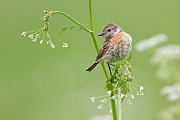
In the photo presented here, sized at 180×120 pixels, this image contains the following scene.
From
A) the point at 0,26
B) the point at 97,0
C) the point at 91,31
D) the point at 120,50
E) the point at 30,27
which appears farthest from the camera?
the point at 97,0

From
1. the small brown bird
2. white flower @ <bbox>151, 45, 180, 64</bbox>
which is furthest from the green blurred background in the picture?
the small brown bird

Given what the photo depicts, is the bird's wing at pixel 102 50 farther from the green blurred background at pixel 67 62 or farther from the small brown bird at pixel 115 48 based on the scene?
the green blurred background at pixel 67 62

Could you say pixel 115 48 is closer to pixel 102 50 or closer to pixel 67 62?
pixel 102 50

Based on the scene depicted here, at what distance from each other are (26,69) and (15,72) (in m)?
0.25

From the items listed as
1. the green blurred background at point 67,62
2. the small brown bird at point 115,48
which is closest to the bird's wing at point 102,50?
the small brown bird at point 115,48

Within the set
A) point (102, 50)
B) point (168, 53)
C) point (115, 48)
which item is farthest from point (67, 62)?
point (102, 50)

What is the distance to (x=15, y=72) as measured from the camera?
41.6 feet

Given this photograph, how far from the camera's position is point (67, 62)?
504 inches

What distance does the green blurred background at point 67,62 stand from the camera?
1021 centimetres

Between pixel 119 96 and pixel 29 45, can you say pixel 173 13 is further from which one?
pixel 119 96

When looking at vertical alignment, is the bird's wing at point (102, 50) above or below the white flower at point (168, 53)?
below

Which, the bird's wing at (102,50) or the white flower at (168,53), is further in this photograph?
the white flower at (168,53)

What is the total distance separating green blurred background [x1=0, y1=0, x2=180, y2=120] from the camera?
10.2 meters

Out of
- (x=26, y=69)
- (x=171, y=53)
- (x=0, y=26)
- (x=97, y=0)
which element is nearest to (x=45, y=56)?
(x=26, y=69)
